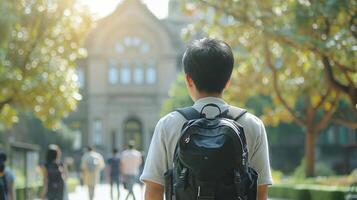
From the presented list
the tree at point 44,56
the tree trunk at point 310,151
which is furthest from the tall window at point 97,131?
the tree at point 44,56

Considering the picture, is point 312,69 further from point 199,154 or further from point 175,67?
point 175,67

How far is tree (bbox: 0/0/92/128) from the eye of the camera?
75.6ft

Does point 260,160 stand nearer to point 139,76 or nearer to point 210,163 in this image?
point 210,163

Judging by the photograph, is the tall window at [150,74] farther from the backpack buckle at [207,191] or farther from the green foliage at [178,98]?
the backpack buckle at [207,191]

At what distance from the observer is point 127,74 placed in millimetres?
66188

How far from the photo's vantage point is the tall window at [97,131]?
216 ft

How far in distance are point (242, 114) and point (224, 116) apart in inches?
4.9

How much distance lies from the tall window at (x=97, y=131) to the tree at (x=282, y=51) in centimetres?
3396

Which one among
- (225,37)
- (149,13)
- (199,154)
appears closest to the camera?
(199,154)

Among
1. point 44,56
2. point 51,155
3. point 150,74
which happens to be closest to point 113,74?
point 150,74

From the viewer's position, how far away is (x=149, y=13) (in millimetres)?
65062

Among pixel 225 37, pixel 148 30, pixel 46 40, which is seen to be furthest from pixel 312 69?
pixel 148 30

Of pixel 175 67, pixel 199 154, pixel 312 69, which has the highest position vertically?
pixel 175 67

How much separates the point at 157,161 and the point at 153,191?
14 centimetres
